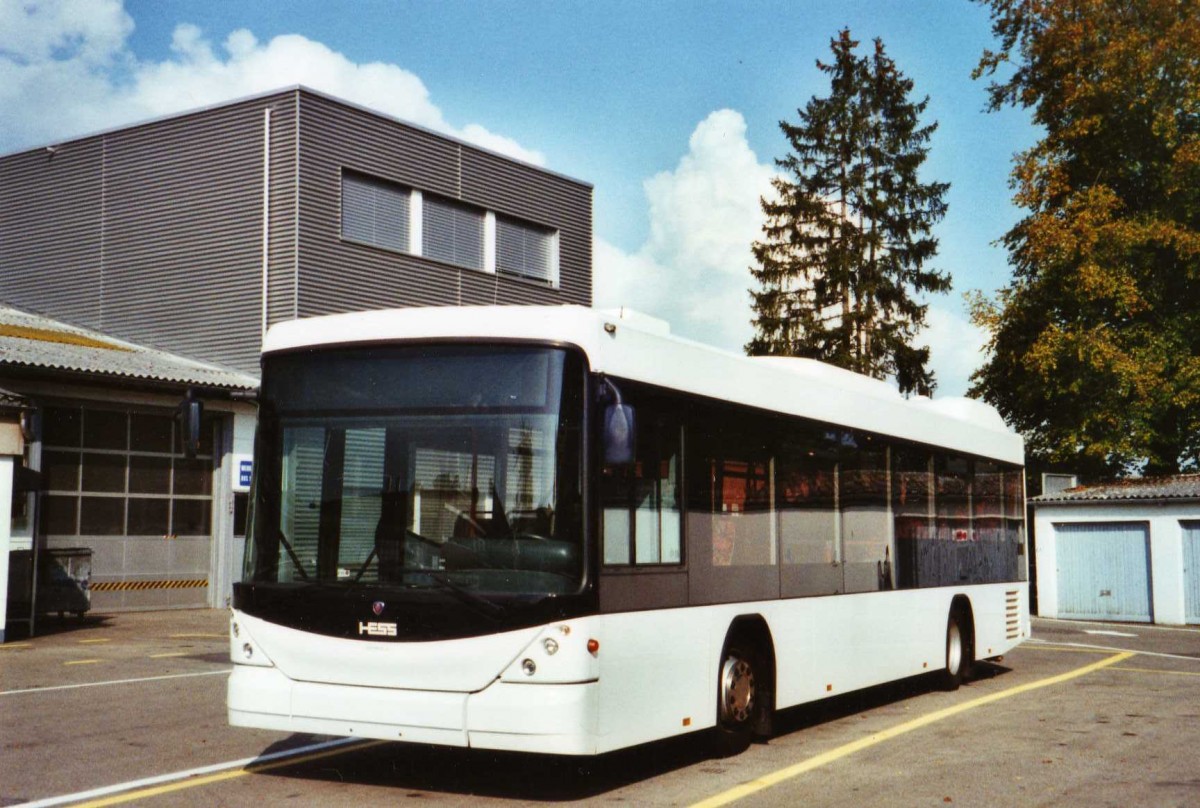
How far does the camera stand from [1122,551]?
35.2 m

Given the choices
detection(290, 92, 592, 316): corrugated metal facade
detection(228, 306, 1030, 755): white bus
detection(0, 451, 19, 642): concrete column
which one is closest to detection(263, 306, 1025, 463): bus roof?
detection(228, 306, 1030, 755): white bus

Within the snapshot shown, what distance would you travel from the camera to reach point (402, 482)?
26.4 feet

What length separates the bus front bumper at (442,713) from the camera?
7.60 meters

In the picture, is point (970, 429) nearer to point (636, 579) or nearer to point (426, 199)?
point (636, 579)

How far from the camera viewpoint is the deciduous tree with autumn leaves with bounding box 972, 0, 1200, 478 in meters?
36.9

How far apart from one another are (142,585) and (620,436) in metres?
20.5

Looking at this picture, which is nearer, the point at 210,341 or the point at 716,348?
the point at 716,348

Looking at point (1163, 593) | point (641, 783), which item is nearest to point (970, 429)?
point (641, 783)

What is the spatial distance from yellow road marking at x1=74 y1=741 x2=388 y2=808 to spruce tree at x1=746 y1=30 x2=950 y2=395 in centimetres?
3672

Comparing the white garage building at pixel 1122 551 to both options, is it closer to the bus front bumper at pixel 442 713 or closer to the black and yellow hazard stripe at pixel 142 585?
the black and yellow hazard stripe at pixel 142 585

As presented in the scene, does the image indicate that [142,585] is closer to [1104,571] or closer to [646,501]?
[646,501]

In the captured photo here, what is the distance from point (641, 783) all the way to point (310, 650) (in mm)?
2221

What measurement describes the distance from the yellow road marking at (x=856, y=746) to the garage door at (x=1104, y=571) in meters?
19.4

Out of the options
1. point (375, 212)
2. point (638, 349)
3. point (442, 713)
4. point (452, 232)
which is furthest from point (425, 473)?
point (452, 232)
